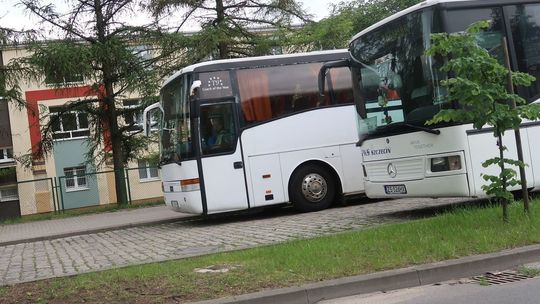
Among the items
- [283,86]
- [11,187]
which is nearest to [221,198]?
[283,86]

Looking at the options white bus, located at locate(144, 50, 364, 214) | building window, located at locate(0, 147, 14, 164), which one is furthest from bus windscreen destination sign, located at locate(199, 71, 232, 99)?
building window, located at locate(0, 147, 14, 164)

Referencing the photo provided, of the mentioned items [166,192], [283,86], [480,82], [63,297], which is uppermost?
[283,86]

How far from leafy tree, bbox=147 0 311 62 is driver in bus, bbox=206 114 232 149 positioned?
722 centimetres

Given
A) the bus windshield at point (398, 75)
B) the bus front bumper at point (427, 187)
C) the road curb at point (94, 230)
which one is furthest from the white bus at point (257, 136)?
the bus front bumper at point (427, 187)

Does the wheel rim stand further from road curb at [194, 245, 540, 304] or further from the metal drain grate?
the metal drain grate

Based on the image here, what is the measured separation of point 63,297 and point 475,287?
419 cm

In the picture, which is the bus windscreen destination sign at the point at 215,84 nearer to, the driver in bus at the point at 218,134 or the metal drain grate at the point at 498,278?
the driver in bus at the point at 218,134

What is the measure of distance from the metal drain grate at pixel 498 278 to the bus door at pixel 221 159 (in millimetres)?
6798

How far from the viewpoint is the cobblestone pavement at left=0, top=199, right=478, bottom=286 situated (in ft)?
26.8

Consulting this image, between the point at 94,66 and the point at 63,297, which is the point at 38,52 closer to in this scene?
the point at 94,66

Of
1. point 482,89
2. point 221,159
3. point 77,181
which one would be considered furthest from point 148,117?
point 77,181

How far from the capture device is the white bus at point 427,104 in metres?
8.70

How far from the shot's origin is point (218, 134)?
479 inches

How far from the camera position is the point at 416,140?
913 centimetres
